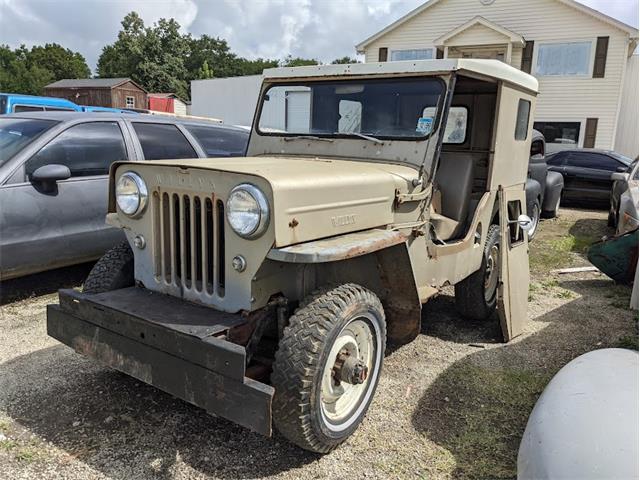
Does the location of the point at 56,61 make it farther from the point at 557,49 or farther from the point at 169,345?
the point at 169,345

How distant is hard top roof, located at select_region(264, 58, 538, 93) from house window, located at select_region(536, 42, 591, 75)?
15090mm

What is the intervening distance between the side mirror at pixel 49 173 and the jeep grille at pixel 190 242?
7.80 ft

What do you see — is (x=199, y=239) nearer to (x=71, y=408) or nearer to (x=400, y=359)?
(x=71, y=408)

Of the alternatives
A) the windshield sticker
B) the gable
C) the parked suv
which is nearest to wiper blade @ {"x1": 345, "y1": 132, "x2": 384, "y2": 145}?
the windshield sticker

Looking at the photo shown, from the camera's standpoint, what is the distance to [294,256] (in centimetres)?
261

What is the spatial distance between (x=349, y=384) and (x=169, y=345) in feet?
3.43

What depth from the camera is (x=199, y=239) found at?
2.98 metres

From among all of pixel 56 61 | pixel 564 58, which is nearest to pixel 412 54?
pixel 564 58

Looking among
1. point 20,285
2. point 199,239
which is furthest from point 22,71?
point 199,239

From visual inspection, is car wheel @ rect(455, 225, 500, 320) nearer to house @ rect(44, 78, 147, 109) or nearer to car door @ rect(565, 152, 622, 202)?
car door @ rect(565, 152, 622, 202)

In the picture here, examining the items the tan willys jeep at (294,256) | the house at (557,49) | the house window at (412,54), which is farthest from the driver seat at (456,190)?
the house window at (412,54)

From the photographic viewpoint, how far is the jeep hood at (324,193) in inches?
105

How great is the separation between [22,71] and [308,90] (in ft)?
187

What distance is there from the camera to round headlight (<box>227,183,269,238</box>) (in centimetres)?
262
